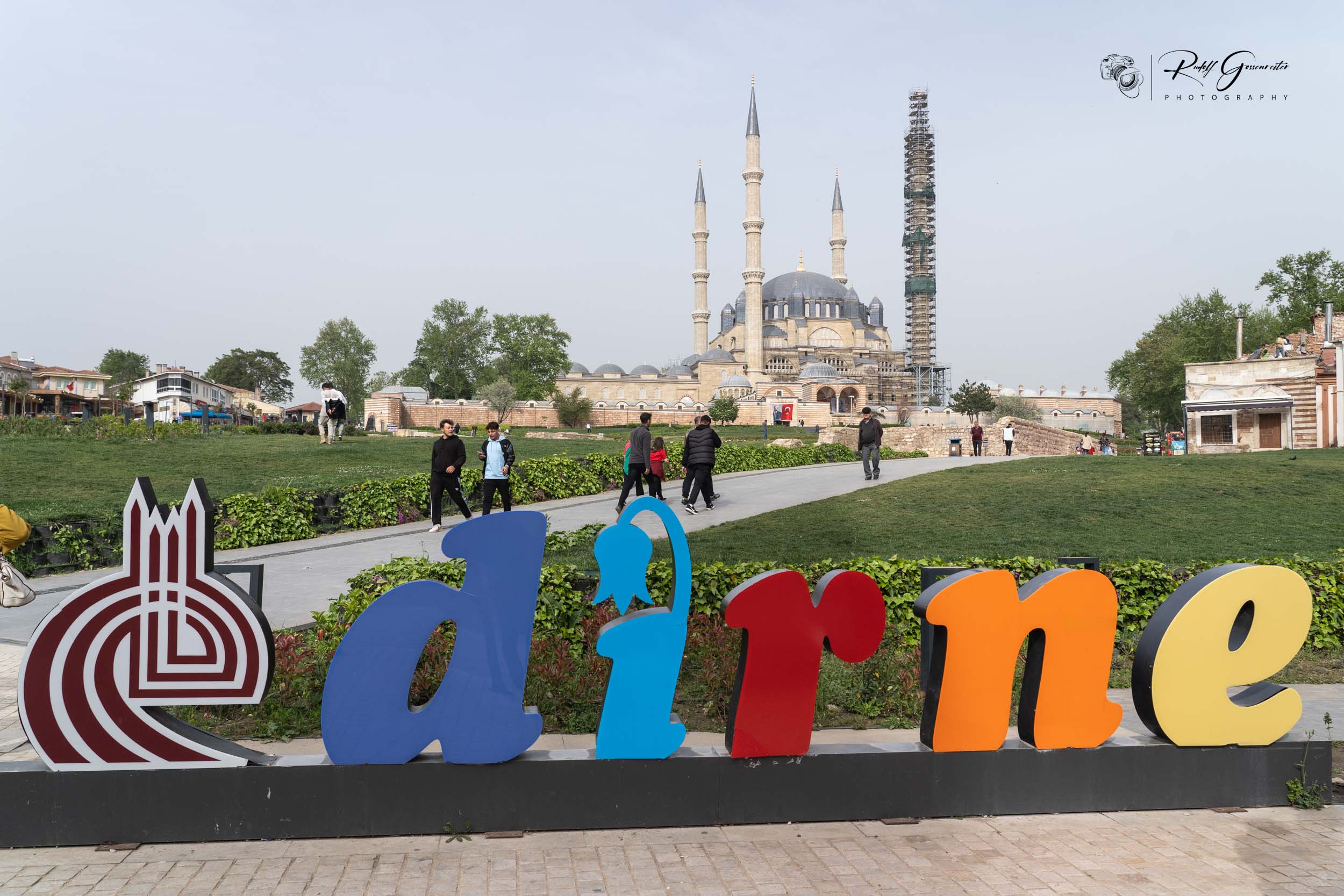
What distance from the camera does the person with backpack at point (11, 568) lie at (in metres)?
5.94

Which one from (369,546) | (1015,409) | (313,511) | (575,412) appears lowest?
(369,546)

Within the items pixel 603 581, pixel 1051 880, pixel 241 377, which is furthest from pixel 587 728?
pixel 241 377

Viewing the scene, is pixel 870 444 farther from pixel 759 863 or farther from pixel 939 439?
pixel 939 439

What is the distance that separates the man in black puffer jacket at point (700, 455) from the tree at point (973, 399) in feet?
138

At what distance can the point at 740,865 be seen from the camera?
3.82 m

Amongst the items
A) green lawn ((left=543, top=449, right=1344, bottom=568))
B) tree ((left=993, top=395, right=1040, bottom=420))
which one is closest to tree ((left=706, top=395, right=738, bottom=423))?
tree ((left=993, top=395, right=1040, bottom=420))

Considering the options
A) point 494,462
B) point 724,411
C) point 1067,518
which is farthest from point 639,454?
point 724,411

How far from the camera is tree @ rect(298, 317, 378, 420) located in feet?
224

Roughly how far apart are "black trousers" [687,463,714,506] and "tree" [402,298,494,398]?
55807 millimetres

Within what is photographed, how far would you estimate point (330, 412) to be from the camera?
2227 cm

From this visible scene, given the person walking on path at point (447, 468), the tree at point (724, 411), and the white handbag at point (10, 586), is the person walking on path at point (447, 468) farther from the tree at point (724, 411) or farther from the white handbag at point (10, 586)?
the tree at point (724, 411)


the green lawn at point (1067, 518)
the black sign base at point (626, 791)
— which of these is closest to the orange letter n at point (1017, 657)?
the black sign base at point (626, 791)

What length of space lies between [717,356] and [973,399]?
2737 centimetres

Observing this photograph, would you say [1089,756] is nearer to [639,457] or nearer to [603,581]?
[603,581]
